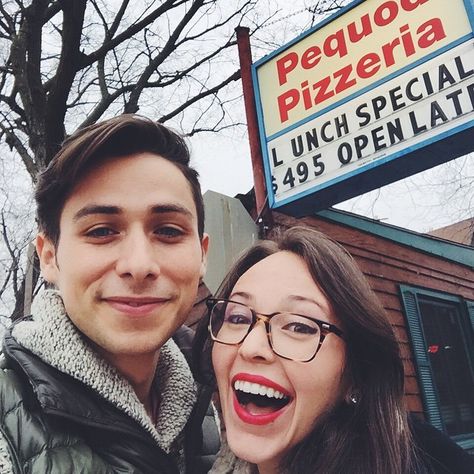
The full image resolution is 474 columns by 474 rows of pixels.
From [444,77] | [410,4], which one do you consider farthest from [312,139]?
[410,4]

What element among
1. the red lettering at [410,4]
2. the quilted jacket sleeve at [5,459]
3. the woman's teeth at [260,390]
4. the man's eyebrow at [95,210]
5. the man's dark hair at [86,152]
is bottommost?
the quilted jacket sleeve at [5,459]

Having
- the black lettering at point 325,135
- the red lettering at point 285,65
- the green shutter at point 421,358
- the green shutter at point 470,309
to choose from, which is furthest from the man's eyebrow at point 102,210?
the green shutter at point 470,309

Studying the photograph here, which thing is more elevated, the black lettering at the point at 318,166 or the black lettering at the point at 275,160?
the black lettering at the point at 275,160

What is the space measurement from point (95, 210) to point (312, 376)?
2.78 ft

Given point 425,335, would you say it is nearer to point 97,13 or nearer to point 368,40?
point 368,40

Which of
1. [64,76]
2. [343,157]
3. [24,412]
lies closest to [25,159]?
[64,76]

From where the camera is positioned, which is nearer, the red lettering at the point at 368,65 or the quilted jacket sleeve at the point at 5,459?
the quilted jacket sleeve at the point at 5,459

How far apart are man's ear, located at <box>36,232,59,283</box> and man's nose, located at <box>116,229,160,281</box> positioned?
0.26 m

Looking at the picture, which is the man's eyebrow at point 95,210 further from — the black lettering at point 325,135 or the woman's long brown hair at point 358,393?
the black lettering at point 325,135

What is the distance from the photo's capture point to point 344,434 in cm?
147

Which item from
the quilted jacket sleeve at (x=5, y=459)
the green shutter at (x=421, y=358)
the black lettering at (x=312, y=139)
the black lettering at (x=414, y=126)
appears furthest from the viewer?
the green shutter at (x=421, y=358)

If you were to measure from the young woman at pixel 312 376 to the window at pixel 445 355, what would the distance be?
4.21 metres

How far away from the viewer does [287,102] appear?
3.78 m

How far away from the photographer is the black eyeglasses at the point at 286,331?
4.78 feet
